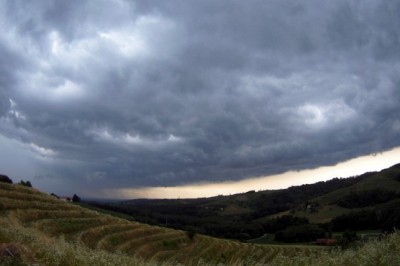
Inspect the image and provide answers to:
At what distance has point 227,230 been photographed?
171250 millimetres

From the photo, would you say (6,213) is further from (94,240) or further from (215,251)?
(215,251)

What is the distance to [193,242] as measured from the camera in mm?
69688

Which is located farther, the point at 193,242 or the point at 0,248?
the point at 193,242

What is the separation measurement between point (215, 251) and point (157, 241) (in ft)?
41.7

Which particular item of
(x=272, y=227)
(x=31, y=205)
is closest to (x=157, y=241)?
(x=31, y=205)

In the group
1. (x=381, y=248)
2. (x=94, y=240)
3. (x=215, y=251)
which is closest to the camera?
(x=381, y=248)

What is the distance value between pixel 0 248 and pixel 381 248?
355 inches

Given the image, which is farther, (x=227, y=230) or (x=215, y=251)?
(x=227, y=230)

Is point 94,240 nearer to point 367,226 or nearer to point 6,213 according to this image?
point 6,213

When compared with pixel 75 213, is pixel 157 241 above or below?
below

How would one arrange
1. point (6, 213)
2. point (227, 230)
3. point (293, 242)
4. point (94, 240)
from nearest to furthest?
1. point (6, 213)
2. point (94, 240)
3. point (293, 242)
4. point (227, 230)

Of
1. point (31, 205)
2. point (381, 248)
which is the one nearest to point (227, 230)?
point (31, 205)

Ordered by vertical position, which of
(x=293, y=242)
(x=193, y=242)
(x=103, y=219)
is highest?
(x=103, y=219)

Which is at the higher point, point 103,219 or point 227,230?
point 103,219
